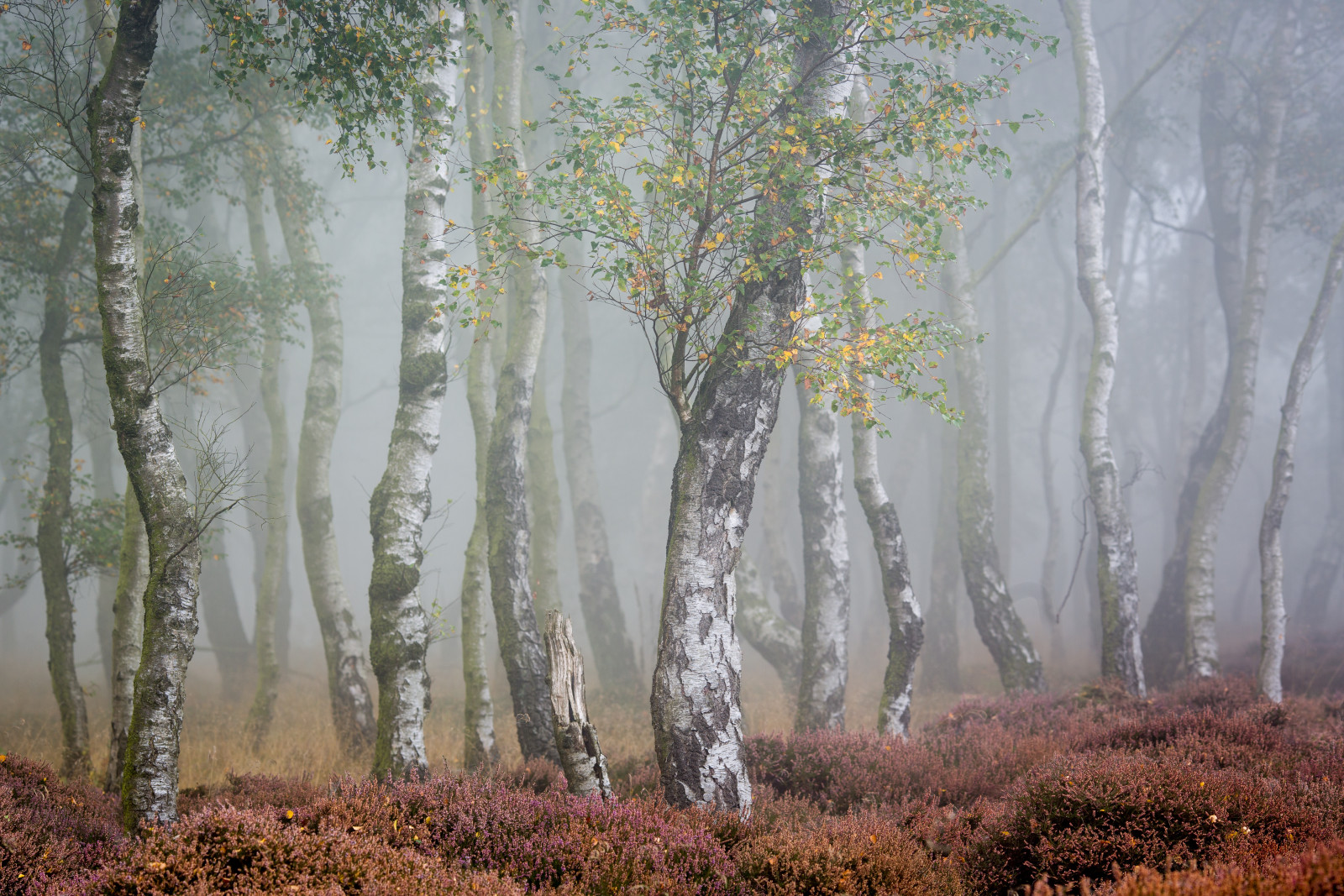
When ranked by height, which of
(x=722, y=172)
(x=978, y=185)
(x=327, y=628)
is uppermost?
(x=978, y=185)

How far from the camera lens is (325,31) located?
592cm

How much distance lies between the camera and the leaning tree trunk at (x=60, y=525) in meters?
7.30

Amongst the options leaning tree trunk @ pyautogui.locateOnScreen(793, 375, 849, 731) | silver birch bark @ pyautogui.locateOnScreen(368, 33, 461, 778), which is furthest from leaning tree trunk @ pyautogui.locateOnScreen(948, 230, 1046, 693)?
silver birch bark @ pyautogui.locateOnScreen(368, 33, 461, 778)

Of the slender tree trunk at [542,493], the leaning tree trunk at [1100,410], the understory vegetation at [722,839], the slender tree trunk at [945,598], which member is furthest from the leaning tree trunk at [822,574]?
the slender tree trunk at [945,598]

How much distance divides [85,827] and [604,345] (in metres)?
31.9

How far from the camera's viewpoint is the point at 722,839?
14.0ft

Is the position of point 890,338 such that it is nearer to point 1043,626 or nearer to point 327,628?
point 327,628

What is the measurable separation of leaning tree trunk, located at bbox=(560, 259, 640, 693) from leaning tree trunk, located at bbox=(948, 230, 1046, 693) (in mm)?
6819

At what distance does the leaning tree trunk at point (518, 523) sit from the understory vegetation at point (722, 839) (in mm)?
2381

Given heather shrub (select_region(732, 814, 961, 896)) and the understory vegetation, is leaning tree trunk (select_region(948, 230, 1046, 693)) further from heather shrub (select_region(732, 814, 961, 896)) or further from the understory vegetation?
heather shrub (select_region(732, 814, 961, 896))

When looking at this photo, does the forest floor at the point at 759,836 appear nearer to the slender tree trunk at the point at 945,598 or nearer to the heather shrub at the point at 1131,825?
the heather shrub at the point at 1131,825

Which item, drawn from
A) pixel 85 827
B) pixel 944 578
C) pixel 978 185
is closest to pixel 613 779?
pixel 85 827

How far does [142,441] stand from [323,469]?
20.1 ft

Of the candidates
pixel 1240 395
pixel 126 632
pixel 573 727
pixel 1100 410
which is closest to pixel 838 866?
pixel 573 727
